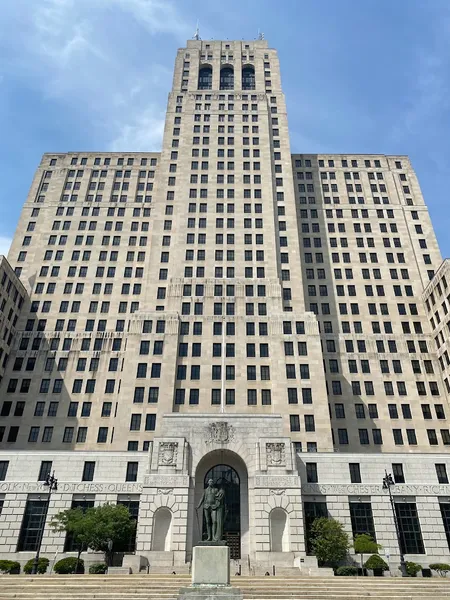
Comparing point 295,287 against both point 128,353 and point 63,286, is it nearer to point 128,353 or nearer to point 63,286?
point 128,353

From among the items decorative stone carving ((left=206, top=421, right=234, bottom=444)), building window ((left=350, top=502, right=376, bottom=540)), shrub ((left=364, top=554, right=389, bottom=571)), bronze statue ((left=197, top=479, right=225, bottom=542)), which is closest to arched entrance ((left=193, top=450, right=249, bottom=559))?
decorative stone carving ((left=206, top=421, right=234, bottom=444))

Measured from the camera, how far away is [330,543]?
39000 mm

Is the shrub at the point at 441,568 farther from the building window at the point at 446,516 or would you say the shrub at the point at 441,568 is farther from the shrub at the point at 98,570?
the shrub at the point at 98,570

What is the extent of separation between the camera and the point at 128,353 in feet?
200

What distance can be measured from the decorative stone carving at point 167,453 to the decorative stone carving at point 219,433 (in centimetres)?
347

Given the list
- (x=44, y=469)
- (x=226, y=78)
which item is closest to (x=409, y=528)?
(x=44, y=469)

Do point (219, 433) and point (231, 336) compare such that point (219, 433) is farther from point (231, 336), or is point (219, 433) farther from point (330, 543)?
point (231, 336)

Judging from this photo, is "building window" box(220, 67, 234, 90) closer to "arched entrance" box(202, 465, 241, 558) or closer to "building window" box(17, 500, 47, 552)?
"arched entrance" box(202, 465, 241, 558)

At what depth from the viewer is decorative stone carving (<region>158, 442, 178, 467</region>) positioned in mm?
43312

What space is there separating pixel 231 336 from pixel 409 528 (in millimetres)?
30867

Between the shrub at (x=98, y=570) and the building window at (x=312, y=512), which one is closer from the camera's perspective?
the shrub at (x=98, y=570)

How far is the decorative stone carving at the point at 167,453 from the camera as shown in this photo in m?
43.3

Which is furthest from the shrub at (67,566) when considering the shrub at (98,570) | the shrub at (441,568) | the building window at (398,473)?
the building window at (398,473)

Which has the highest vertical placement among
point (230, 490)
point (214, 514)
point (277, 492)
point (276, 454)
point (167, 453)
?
point (167, 453)
